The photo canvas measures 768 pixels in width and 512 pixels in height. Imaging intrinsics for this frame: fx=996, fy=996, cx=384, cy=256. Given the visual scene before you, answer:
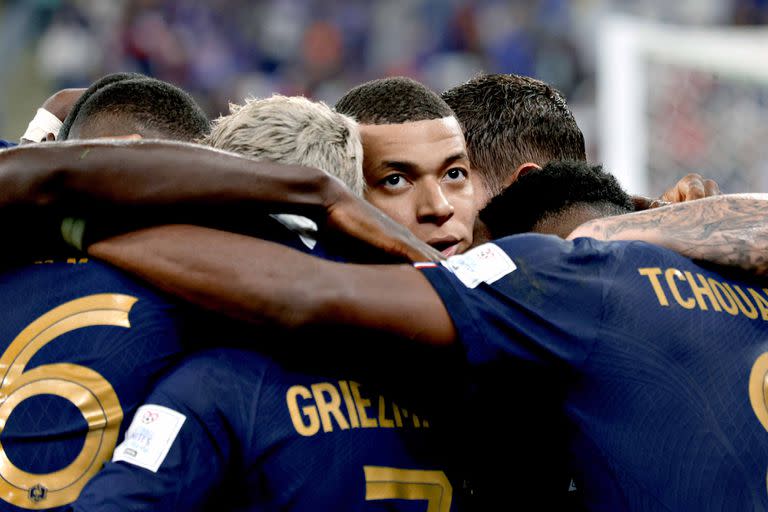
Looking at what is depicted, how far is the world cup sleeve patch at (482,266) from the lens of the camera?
2350 mm

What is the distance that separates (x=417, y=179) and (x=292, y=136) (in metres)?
0.86

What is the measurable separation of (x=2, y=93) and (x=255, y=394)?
9513mm

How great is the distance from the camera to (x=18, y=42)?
1127 cm

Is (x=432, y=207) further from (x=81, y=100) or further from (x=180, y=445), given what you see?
(x=180, y=445)

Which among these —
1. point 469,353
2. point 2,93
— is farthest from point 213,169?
point 2,93

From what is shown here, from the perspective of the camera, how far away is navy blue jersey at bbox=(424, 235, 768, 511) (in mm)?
2322

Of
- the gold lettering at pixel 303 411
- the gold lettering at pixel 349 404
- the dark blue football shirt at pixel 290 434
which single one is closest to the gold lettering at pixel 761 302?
the dark blue football shirt at pixel 290 434

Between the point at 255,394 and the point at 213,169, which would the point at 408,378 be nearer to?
the point at 255,394

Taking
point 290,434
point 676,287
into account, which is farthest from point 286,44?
point 290,434

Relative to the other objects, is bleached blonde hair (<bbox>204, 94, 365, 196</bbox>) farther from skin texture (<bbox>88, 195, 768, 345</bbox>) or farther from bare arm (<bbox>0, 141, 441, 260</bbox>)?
skin texture (<bbox>88, 195, 768, 345</bbox>)

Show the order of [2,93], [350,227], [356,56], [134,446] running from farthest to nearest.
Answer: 1. [356,56]
2. [2,93]
3. [350,227]
4. [134,446]

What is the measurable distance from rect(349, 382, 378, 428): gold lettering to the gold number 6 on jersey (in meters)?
0.54

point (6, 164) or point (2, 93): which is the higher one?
point (2, 93)

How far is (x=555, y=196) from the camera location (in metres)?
2.97
